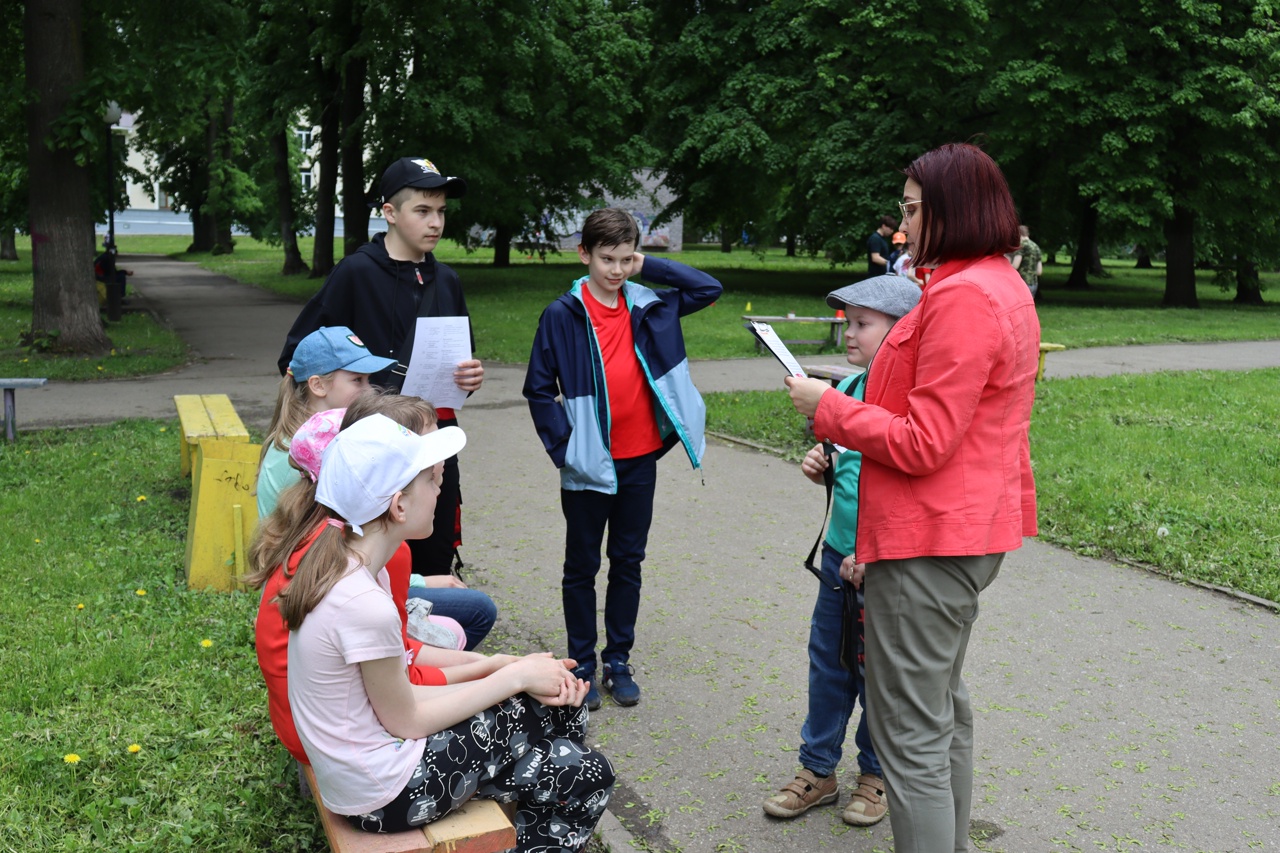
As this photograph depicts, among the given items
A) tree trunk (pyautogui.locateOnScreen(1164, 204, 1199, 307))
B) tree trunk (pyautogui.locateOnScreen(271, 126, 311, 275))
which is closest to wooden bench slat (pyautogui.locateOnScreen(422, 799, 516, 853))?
tree trunk (pyautogui.locateOnScreen(1164, 204, 1199, 307))

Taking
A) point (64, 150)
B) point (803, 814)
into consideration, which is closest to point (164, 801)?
point (803, 814)

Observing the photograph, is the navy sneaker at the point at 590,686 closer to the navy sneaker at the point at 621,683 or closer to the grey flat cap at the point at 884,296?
the navy sneaker at the point at 621,683

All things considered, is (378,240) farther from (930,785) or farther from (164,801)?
(930,785)

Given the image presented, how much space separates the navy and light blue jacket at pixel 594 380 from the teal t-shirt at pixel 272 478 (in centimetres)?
90

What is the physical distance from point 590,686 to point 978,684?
161 cm

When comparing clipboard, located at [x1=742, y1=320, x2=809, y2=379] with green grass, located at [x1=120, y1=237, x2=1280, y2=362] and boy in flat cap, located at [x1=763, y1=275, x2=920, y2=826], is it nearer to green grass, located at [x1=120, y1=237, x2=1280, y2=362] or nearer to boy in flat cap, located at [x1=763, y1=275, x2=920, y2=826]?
boy in flat cap, located at [x1=763, y1=275, x2=920, y2=826]

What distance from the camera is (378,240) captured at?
457 centimetres

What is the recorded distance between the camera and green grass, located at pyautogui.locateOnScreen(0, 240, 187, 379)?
1264 centimetres

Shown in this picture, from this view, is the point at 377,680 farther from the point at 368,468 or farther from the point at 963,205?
the point at 963,205

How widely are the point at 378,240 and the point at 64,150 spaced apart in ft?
36.4

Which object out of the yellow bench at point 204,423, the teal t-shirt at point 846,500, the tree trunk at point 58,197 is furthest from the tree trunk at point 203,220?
the teal t-shirt at point 846,500

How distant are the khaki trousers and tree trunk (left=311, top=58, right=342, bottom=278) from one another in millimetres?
25260

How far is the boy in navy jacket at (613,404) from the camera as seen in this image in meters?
4.27

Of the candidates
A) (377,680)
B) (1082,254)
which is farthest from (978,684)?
(1082,254)
